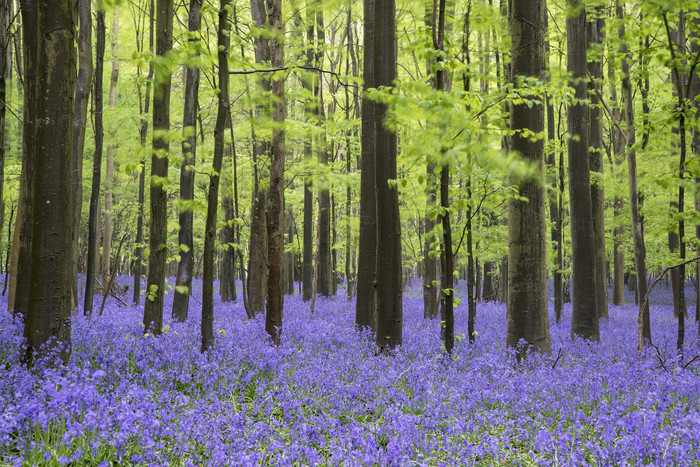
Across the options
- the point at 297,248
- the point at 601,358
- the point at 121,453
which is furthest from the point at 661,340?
the point at 297,248

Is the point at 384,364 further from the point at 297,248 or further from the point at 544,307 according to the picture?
the point at 297,248

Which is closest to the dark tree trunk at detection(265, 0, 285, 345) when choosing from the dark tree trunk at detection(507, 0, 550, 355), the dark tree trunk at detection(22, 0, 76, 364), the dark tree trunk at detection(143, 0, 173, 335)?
the dark tree trunk at detection(143, 0, 173, 335)

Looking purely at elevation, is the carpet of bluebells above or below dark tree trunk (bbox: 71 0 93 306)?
below

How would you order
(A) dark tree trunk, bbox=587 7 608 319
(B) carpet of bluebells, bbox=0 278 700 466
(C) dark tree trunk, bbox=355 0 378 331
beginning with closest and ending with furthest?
(B) carpet of bluebells, bbox=0 278 700 466 < (C) dark tree trunk, bbox=355 0 378 331 < (A) dark tree trunk, bbox=587 7 608 319

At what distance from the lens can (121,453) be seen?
297cm

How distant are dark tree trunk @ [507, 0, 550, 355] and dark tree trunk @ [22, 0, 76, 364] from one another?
18.4 feet

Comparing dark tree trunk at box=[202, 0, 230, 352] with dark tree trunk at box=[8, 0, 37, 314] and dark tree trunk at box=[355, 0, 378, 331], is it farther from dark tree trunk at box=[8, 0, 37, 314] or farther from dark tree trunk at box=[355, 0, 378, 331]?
dark tree trunk at box=[355, 0, 378, 331]

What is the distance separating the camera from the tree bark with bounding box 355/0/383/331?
8273 mm

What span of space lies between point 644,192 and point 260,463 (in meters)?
20.4

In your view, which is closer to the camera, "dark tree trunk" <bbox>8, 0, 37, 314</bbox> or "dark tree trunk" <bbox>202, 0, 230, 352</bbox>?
"dark tree trunk" <bbox>202, 0, 230, 352</bbox>

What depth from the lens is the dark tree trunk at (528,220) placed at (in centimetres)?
670

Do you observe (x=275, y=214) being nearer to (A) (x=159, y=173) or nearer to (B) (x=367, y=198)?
(A) (x=159, y=173)

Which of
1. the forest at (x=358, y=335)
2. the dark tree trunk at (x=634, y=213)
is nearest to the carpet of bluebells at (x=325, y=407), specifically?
the forest at (x=358, y=335)

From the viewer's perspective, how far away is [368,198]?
28.1 feet
